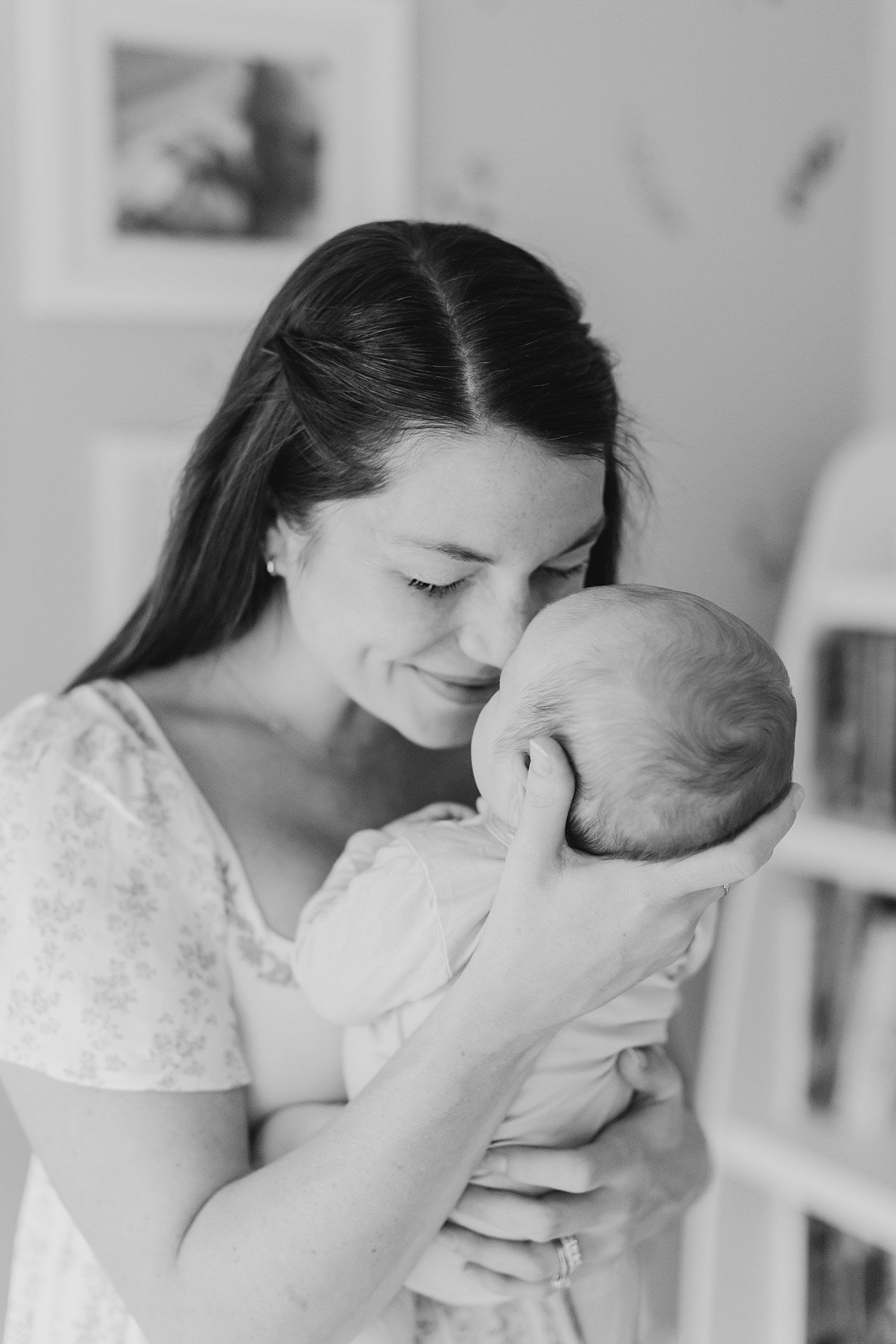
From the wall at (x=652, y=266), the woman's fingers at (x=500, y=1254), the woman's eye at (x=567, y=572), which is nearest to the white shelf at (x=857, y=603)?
the wall at (x=652, y=266)

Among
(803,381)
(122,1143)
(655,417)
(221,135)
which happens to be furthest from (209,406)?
(122,1143)

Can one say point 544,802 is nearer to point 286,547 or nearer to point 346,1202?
point 346,1202

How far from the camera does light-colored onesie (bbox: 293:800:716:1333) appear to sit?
100cm

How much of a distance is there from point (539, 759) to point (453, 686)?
10.5 inches

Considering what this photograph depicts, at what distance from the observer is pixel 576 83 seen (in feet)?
7.29

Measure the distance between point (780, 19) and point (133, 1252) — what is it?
2.21 metres

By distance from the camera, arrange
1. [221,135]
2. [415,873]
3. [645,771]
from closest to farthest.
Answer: [645,771] < [415,873] < [221,135]

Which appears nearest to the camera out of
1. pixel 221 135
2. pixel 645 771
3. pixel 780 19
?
pixel 645 771

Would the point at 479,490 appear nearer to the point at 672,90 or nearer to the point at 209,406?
the point at 209,406

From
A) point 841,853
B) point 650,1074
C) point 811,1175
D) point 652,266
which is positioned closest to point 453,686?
point 650,1074

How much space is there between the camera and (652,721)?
90 centimetres

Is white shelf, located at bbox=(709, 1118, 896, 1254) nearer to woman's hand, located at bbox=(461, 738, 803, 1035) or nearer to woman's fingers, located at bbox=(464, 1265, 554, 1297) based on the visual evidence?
woman's fingers, located at bbox=(464, 1265, 554, 1297)

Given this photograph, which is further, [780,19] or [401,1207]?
[780,19]

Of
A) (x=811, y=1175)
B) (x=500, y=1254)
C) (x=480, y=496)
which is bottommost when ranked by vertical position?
(x=811, y=1175)
